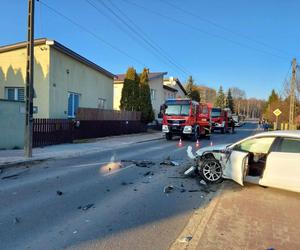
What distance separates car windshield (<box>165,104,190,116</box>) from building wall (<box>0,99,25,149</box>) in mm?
11334

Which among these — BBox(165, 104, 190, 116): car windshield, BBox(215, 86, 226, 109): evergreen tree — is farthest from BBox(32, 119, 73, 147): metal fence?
BBox(215, 86, 226, 109): evergreen tree

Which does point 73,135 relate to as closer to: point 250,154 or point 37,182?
point 37,182

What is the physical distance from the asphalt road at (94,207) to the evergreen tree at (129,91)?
69.1 ft

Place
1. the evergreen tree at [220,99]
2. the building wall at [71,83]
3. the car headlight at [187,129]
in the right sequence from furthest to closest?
the evergreen tree at [220,99]
the car headlight at [187,129]
the building wall at [71,83]

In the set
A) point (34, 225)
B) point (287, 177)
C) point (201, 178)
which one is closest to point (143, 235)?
point (34, 225)

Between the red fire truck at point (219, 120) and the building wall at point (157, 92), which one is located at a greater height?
the building wall at point (157, 92)

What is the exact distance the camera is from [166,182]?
28.2ft

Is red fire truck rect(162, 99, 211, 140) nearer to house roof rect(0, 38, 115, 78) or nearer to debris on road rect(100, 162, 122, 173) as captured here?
house roof rect(0, 38, 115, 78)

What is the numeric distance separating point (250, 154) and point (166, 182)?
2.22 m

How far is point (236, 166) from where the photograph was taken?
25.2 feet

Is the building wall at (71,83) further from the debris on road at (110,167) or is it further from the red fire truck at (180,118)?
the debris on road at (110,167)

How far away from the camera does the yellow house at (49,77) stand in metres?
19.6

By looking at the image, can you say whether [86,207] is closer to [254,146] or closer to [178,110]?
[254,146]

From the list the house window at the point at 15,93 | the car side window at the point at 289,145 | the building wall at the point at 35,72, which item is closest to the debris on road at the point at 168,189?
the car side window at the point at 289,145
